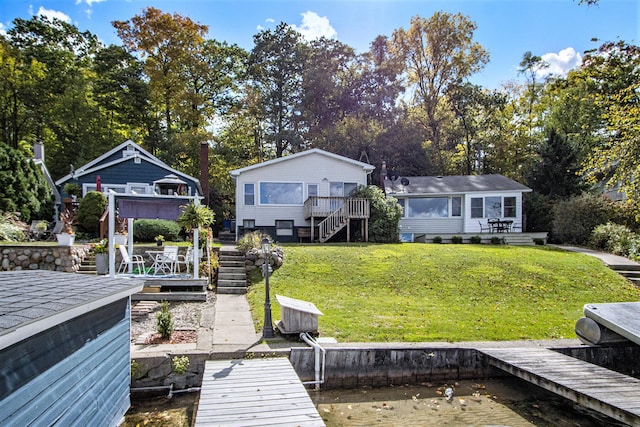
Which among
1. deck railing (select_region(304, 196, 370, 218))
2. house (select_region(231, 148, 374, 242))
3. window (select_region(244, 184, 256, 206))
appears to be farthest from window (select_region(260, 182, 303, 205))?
deck railing (select_region(304, 196, 370, 218))

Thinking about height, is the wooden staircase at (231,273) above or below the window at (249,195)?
below

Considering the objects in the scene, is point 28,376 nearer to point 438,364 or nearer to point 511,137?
point 438,364

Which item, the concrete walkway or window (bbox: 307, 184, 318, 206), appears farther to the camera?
window (bbox: 307, 184, 318, 206)

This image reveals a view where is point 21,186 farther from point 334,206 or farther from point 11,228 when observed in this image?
point 334,206

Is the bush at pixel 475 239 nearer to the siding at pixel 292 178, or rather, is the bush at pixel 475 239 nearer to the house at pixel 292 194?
the house at pixel 292 194

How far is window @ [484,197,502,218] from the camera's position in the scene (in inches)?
824

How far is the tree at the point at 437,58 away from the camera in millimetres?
30328

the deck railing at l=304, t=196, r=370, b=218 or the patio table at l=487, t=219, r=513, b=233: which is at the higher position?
the deck railing at l=304, t=196, r=370, b=218

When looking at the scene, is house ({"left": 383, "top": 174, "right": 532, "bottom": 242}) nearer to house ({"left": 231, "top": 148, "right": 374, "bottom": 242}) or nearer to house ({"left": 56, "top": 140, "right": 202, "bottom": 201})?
house ({"left": 231, "top": 148, "right": 374, "bottom": 242})

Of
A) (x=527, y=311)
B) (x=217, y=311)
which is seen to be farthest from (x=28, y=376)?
(x=527, y=311)

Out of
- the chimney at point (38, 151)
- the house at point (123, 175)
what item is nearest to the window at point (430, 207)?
the house at point (123, 175)

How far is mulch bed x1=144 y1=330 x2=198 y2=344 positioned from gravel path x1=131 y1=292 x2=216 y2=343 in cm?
28

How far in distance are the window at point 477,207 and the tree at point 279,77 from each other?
14233mm

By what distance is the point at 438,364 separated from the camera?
6457mm
